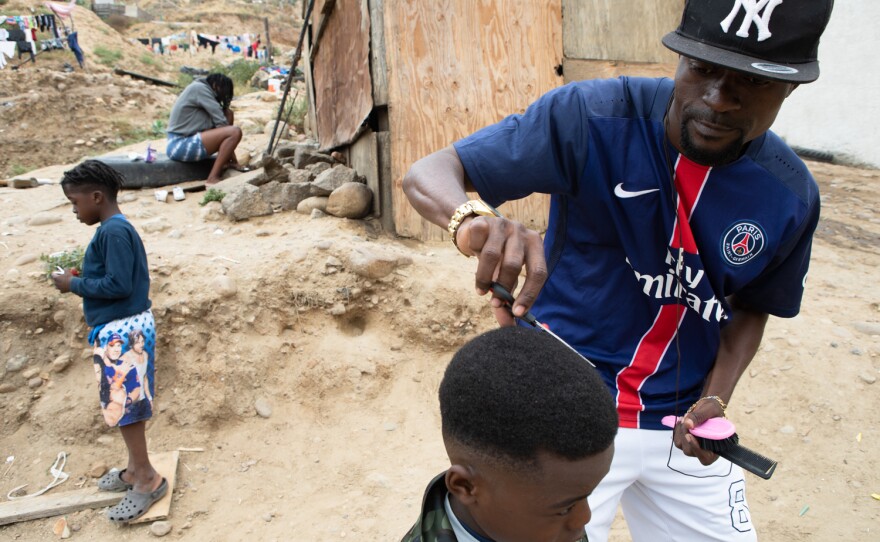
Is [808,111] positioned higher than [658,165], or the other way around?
[658,165]

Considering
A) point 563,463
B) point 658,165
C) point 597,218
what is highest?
point 658,165

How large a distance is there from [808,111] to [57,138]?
13229mm

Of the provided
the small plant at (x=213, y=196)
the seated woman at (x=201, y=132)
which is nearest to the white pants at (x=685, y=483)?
the small plant at (x=213, y=196)

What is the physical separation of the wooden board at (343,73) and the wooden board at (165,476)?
293cm

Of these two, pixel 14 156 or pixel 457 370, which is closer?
pixel 457 370

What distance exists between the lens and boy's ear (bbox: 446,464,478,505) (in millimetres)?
1278

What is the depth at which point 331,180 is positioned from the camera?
5219 millimetres

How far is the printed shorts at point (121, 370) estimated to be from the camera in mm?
3170

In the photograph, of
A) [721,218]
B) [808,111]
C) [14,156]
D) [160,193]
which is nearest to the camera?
[721,218]

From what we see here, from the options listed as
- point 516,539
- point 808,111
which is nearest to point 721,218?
point 516,539

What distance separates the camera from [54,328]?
4.12m

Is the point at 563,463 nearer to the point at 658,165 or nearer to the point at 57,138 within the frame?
the point at 658,165

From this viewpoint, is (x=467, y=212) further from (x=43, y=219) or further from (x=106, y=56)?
(x=106, y=56)

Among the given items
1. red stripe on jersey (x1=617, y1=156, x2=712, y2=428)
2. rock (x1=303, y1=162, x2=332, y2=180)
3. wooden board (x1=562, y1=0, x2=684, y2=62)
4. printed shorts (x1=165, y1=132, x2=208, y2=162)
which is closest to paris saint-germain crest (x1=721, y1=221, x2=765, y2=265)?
red stripe on jersey (x1=617, y1=156, x2=712, y2=428)
